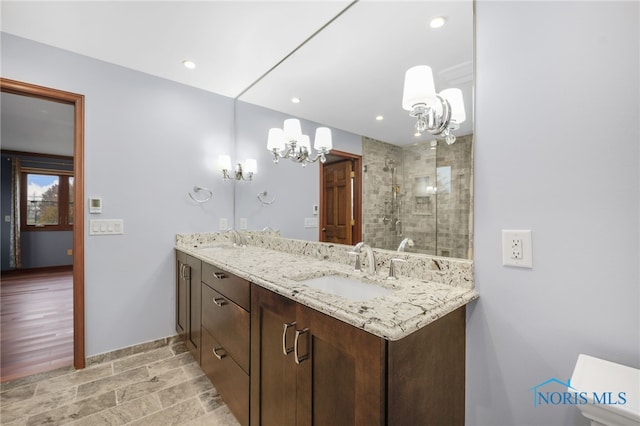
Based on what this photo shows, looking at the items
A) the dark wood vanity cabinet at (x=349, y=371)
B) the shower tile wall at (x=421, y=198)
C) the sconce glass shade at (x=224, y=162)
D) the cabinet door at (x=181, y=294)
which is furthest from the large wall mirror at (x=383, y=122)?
the cabinet door at (x=181, y=294)

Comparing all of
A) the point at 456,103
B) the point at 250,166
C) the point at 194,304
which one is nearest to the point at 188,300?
the point at 194,304

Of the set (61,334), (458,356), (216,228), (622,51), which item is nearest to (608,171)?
(622,51)

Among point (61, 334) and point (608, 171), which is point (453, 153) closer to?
point (608, 171)

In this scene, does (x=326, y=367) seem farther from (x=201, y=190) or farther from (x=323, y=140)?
(x=201, y=190)

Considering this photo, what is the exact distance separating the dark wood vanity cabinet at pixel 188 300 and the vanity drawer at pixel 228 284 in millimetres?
193

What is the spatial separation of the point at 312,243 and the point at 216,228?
134cm

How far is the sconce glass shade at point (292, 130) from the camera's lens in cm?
197

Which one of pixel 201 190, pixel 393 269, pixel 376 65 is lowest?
pixel 393 269

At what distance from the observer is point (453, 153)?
1140 millimetres

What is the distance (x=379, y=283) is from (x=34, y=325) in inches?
148

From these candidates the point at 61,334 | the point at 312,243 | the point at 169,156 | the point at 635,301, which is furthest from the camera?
the point at 61,334

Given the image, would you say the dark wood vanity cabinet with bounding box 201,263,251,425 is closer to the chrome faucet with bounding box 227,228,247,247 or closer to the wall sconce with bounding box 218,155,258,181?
the chrome faucet with bounding box 227,228,247,247

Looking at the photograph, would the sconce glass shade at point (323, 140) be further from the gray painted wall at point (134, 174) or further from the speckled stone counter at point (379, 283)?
the gray painted wall at point (134, 174)

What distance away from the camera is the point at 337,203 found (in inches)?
67.6
